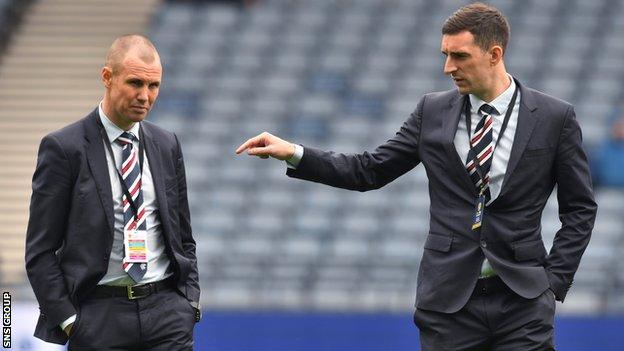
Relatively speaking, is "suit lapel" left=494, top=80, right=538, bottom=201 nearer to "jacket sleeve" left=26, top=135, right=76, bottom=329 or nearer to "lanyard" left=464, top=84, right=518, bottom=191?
"lanyard" left=464, top=84, right=518, bottom=191

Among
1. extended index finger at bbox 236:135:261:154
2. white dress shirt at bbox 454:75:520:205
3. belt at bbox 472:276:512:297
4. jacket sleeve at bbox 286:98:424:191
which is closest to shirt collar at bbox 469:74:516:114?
white dress shirt at bbox 454:75:520:205

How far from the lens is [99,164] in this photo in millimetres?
4648

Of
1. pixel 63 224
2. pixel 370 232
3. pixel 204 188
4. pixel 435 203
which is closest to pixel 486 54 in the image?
pixel 435 203

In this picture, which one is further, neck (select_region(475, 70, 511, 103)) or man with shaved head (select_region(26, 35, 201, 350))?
neck (select_region(475, 70, 511, 103))

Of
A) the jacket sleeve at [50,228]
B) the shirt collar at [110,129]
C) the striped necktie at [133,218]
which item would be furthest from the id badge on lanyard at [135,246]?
the shirt collar at [110,129]

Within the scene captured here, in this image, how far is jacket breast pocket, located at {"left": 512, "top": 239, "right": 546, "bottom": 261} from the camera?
471 centimetres

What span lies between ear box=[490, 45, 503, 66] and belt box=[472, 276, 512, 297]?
771 mm

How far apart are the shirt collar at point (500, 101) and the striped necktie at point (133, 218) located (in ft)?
4.05

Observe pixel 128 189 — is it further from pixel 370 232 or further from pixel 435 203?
pixel 370 232

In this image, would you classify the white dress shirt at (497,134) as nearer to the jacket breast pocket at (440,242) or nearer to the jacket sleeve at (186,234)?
the jacket breast pocket at (440,242)

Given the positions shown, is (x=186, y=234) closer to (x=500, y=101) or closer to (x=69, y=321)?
(x=69, y=321)

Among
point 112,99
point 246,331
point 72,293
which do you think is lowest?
point 246,331

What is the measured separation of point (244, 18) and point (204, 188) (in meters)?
3.04

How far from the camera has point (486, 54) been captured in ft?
15.6
